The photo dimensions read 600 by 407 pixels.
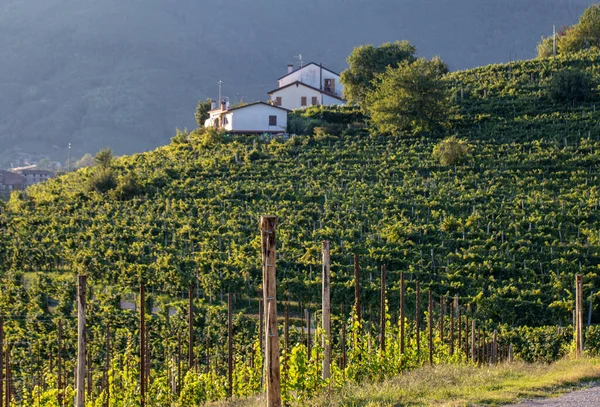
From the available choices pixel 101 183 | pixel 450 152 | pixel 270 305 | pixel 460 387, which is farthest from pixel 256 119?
pixel 270 305

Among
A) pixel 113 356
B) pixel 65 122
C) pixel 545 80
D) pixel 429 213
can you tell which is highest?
pixel 65 122

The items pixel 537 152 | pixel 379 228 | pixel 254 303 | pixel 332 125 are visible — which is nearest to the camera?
pixel 254 303

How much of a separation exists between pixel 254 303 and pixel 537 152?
21614mm

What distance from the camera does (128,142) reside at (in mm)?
165625

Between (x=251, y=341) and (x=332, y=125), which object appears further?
(x=332, y=125)

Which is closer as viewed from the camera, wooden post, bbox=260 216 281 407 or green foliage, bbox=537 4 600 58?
wooden post, bbox=260 216 281 407

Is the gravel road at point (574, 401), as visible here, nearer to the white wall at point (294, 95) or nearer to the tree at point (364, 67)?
the tree at point (364, 67)

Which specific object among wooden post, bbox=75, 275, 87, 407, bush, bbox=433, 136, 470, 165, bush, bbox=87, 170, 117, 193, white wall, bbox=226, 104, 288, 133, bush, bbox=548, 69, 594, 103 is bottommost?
wooden post, bbox=75, 275, 87, 407

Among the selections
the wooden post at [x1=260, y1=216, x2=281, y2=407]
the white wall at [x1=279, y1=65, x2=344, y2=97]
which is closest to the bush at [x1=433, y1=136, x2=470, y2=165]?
the white wall at [x1=279, y1=65, x2=344, y2=97]

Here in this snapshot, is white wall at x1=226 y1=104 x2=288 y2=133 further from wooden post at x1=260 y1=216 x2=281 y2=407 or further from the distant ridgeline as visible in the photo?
wooden post at x1=260 y1=216 x2=281 y2=407

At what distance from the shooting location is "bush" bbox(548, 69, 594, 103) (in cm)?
5331

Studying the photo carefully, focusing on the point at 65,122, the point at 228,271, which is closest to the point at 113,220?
the point at 228,271

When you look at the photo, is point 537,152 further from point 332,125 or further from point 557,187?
point 332,125

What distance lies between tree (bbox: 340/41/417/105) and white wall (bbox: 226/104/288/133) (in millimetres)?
6294
